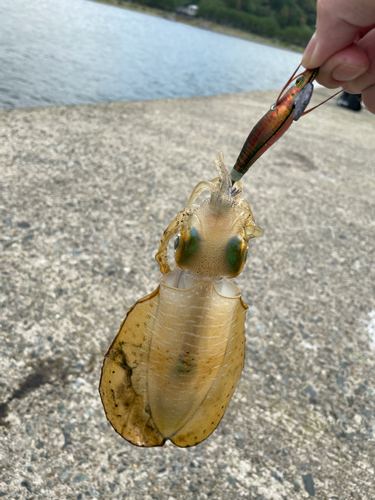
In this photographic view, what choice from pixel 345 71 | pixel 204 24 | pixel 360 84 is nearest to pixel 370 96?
pixel 360 84

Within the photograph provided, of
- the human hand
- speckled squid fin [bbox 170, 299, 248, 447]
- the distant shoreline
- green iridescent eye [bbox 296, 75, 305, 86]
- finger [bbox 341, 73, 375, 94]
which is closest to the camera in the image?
green iridescent eye [bbox 296, 75, 305, 86]

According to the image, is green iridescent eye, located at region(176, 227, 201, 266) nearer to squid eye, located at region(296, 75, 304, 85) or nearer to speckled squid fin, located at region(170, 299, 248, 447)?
speckled squid fin, located at region(170, 299, 248, 447)

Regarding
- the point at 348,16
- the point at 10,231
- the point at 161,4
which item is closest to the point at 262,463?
the point at 348,16

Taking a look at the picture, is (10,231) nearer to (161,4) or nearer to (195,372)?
(195,372)

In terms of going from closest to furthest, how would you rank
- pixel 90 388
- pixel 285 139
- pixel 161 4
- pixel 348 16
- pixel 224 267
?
pixel 224 267, pixel 348 16, pixel 90 388, pixel 285 139, pixel 161 4

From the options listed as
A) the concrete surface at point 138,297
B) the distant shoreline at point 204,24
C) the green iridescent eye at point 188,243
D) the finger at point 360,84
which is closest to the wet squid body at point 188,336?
the green iridescent eye at point 188,243

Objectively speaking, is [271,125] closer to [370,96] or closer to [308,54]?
[308,54]

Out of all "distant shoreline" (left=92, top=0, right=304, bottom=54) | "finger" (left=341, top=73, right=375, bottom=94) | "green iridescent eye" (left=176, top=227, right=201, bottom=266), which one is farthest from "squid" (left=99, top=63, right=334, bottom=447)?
"distant shoreline" (left=92, top=0, right=304, bottom=54)

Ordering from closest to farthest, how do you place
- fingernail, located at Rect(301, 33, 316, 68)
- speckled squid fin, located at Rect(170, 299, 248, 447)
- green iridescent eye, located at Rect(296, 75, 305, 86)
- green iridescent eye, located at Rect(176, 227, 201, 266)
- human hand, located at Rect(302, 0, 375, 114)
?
green iridescent eye, located at Rect(176, 227, 201, 266), green iridescent eye, located at Rect(296, 75, 305, 86), speckled squid fin, located at Rect(170, 299, 248, 447), human hand, located at Rect(302, 0, 375, 114), fingernail, located at Rect(301, 33, 316, 68)

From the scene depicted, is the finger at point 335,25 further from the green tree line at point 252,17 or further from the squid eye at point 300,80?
the green tree line at point 252,17
